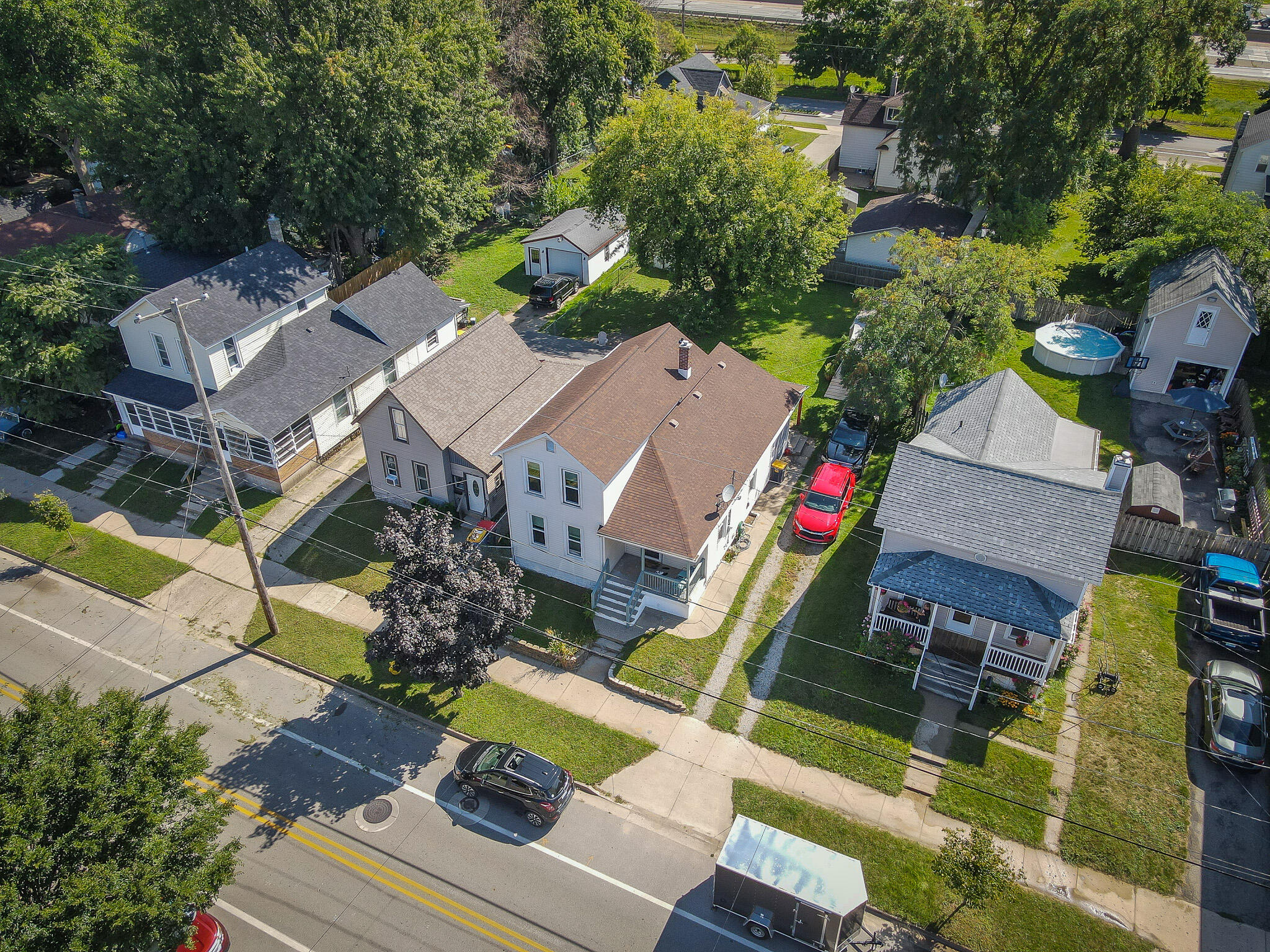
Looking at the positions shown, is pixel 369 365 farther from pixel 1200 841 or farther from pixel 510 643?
pixel 1200 841

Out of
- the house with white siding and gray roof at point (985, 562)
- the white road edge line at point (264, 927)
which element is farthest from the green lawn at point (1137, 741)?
the white road edge line at point (264, 927)

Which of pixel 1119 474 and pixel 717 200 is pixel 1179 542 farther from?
pixel 717 200

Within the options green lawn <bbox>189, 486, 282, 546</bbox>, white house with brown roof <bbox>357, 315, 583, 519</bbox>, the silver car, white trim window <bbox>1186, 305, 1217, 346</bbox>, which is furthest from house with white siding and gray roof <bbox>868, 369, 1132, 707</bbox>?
green lawn <bbox>189, 486, 282, 546</bbox>

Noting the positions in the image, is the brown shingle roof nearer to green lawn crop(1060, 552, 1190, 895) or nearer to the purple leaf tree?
the purple leaf tree

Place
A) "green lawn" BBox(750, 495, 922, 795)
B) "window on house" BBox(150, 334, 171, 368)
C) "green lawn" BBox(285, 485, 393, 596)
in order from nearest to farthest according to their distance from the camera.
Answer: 1. "green lawn" BBox(750, 495, 922, 795)
2. "green lawn" BBox(285, 485, 393, 596)
3. "window on house" BBox(150, 334, 171, 368)

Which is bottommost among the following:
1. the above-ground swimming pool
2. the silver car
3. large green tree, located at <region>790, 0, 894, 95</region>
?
the silver car

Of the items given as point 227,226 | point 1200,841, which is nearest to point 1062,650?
point 1200,841

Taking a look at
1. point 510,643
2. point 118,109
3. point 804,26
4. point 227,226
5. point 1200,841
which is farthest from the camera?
point 804,26
